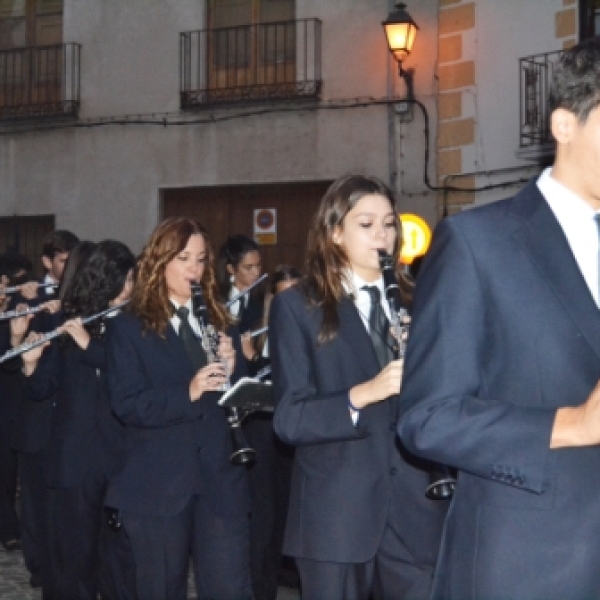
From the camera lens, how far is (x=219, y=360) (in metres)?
5.18

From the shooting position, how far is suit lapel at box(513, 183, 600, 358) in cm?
250

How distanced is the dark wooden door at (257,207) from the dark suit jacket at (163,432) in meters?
9.90

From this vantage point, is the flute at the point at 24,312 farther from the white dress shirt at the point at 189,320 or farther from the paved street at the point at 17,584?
the white dress shirt at the point at 189,320

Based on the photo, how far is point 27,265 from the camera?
32.1ft

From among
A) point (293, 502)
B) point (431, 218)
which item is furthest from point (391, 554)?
point (431, 218)

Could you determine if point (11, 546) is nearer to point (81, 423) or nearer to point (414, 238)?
point (81, 423)

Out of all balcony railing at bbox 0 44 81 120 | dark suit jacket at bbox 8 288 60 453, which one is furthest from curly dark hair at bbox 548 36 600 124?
balcony railing at bbox 0 44 81 120

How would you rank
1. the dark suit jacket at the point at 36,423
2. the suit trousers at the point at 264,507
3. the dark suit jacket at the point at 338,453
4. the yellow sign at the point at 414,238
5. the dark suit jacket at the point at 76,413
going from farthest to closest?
the yellow sign at the point at 414,238
the dark suit jacket at the point at 36,423
the suit trousers at the point at 264,507
the dark suit jacket at the point at 76,413
the dark suit jacket at the point at 338,453

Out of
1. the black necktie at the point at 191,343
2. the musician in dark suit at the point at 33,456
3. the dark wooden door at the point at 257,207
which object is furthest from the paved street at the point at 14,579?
the dark wooden door at the point at 257,207

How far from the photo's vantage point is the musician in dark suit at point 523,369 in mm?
2498

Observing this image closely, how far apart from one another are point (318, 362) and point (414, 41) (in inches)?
427

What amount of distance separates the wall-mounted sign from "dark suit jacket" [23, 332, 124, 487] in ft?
30.6

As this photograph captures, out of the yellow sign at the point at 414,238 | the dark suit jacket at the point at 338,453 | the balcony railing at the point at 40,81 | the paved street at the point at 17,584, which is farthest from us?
the balcony railing at the point at 40,81

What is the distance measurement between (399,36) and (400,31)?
6 cm
